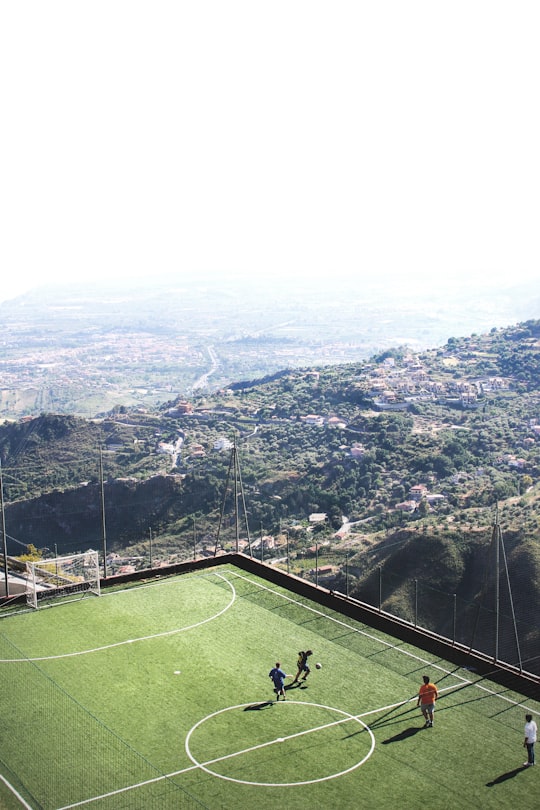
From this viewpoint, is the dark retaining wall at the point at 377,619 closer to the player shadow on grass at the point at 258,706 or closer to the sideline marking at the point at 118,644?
the sideline marking at the point at 118,644

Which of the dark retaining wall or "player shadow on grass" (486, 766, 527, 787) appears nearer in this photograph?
"player shadow on grass" (486, 766, 527, 787)

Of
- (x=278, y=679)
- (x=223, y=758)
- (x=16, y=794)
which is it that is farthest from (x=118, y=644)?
(x=16, y=794)

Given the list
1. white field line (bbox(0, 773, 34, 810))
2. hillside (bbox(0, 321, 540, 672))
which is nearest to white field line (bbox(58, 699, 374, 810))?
white field line (bbox(0, 773, 34, 810))

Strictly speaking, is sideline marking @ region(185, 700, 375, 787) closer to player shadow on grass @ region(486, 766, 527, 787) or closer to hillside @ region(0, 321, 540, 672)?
player shadow on grass @ region(486, 766, 527, 787)

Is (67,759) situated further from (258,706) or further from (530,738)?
(530,738)

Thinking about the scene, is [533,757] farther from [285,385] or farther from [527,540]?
[285,385]

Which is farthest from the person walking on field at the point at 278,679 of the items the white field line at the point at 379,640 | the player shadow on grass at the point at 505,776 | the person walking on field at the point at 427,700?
the player shadow on grass at the point at 505,776

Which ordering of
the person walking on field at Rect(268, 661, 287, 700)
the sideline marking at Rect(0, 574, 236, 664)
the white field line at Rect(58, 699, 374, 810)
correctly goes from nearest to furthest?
the white field line at Rect(58, 699, 374, 810) → the person walking on field at Rect(268, 661, 287, 700) → the sideline marking at Rect(0, 574, 236, 664)
